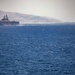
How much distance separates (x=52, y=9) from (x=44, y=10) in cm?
103

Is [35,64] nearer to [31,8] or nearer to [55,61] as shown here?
[55,61]

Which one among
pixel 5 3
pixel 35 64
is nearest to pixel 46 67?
pixel 35 64

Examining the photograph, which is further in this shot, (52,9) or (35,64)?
(52,9)

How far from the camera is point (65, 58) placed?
15.6 metres

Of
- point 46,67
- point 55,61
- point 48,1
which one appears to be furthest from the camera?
point 48,1

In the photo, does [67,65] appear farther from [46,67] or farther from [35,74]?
[35,74]

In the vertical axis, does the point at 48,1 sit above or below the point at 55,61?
above

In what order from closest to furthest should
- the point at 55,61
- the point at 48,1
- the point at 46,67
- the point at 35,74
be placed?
the point at 35,74, the point at 46,67, the point at 55,61, the point at 48,1

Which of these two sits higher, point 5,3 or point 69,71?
point 5,3

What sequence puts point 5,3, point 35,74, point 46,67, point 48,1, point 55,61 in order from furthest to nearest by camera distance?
point 48,1, point 5,3, point 55,61, point 46,67, point 35,74

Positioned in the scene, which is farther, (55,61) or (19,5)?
(19,5)

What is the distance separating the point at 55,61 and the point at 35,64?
4.09 ft

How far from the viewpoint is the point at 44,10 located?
28.2 meters

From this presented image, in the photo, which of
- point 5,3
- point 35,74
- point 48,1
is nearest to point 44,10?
point 48,1
